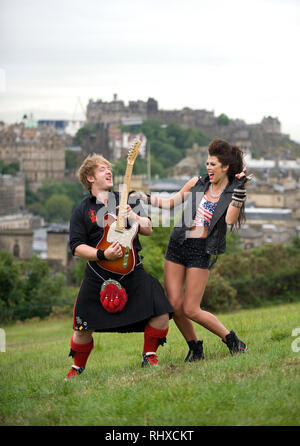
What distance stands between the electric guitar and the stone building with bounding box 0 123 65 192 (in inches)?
4865

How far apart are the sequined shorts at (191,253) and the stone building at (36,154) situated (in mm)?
123412

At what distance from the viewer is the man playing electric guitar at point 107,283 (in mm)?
5348

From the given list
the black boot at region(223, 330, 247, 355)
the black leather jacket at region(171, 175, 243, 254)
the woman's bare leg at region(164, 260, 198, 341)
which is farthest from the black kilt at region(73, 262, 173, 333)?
the black boot at region(223, 330, 247, 355)

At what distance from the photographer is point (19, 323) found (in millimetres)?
28203

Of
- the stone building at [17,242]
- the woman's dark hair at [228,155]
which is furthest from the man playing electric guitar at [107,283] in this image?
the stone building at [17,242]

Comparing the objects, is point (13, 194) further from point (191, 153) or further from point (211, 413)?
point (211, 413)

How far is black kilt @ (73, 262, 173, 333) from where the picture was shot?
17.6 feet

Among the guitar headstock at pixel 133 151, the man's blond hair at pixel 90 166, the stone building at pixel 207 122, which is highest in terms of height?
the guitar headstock at pixel 133 151

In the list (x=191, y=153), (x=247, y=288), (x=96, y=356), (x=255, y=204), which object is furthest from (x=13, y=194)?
(x=96, y=356)

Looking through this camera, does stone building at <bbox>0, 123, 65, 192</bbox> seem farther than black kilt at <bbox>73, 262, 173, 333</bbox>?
Yes

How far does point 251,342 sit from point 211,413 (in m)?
2.50

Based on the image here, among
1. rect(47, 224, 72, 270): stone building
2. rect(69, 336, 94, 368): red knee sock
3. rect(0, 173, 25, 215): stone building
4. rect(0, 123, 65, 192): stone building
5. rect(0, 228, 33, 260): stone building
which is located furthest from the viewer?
rect(0, 123, 65, 192): stone building

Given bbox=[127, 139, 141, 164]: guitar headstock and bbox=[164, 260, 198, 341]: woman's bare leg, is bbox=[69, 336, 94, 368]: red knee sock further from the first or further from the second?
bbox=[127, 139, 141, 164]: guitar headstock

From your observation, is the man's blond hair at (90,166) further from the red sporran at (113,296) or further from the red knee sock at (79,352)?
the red knee sock at (79,352)
